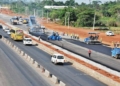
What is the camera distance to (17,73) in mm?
37594

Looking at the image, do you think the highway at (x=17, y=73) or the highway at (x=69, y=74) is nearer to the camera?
the highway at (x=17, y=73)

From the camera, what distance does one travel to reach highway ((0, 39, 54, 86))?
31.7m

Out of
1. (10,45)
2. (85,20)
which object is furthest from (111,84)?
(85,20)

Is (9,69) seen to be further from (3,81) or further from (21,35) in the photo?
(21,35)

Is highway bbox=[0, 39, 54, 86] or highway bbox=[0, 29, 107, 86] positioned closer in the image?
highway bbox=[0, 39, 54, 86]

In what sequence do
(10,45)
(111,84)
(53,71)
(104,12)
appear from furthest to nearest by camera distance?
1. (104,12)
2. (10,45)
3. (53,71)
4. (111,84)

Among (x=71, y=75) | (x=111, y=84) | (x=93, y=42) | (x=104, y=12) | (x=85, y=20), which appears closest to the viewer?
(x=111, y=84)

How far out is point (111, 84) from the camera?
30.6 meters

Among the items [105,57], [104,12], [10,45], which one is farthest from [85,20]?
[105,57]

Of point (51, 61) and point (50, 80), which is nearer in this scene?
point (50, 80)

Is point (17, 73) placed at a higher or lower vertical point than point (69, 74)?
higher

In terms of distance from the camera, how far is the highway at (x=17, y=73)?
1248 inches

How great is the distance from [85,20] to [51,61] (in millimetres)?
89571

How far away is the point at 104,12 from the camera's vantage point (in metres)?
184
